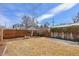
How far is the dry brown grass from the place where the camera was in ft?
8.07

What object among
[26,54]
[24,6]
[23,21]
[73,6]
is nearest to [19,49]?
[26,54]

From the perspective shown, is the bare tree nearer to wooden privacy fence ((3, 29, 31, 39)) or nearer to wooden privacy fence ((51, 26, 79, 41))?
wooden privacy fence ((3, 29, 31, 39))

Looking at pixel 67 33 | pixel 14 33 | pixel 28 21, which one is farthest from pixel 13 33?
pixel 67 33

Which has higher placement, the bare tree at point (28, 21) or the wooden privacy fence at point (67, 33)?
the bare tree at point (28, 21)

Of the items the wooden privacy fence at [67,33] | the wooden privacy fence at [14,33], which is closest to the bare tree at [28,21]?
the wooden privacy fence at [14,33]

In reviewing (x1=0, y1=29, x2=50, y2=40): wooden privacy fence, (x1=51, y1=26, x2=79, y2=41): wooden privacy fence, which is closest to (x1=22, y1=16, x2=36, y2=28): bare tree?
(x1=0, y1=29, x2=50, y2=40): wooden privacy fence

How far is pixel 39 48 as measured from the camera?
97.5 inches

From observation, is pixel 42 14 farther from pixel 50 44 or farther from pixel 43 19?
pixel 50 44

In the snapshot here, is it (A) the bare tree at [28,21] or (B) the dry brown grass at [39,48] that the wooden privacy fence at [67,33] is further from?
(A) the bare tree at [28,21]

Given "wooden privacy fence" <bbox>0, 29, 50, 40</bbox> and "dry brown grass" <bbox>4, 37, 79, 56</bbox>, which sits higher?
"wooden privacy fence" <bbox>0, 29, 50, 40</bbox>

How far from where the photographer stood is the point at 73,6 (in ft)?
8.07

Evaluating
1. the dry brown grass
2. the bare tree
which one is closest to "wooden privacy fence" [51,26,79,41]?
the dry brown grass

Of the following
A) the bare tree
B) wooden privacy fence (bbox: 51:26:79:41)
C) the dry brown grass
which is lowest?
the dry brown grass

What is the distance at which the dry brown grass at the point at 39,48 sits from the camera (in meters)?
2.46
